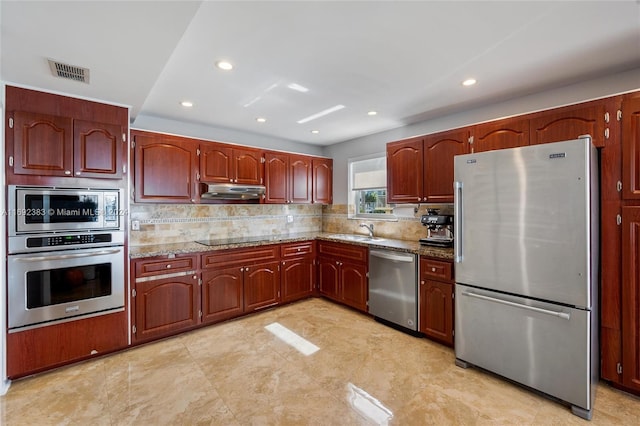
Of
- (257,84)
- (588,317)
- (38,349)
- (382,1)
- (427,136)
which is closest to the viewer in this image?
(382,1)

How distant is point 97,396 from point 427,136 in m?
3.80

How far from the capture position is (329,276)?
4.22 metres

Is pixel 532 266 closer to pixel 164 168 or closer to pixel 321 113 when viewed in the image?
pixel 321 113

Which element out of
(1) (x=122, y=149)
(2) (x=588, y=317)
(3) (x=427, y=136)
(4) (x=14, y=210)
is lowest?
(2) (x=588, y=317)

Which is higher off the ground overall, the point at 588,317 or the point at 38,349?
the point at 588,317

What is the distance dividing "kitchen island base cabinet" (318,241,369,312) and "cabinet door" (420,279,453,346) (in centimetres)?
80

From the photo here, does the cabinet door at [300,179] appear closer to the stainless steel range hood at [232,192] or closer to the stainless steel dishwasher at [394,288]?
the stainless steel range hood at [232,192]

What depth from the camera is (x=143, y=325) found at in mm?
2945

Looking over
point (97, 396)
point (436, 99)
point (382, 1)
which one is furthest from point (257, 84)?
point (97, 396)

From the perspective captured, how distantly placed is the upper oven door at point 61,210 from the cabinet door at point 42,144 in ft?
0.55

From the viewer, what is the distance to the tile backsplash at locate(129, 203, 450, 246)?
357cm

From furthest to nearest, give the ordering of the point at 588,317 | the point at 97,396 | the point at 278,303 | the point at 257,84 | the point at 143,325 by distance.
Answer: the point at 278,303
the point at 143,325
the point at 257,84
the point at 97,396
the point at 588,317

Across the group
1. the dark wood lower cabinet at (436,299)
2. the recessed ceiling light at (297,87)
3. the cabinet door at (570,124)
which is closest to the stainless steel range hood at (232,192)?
the recessed ceiling light at (297,87)

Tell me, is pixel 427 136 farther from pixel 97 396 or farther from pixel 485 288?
pixel 97 396
